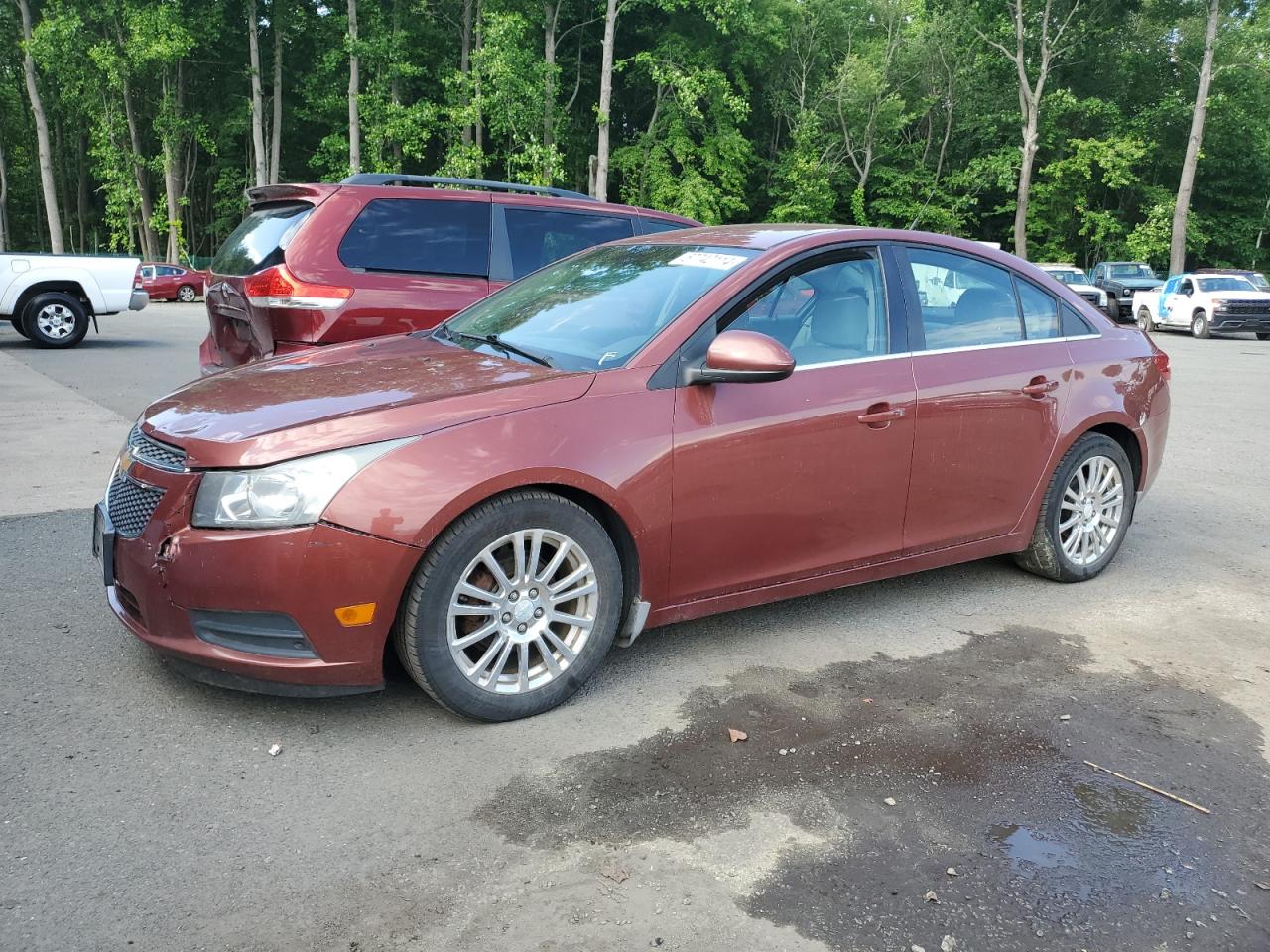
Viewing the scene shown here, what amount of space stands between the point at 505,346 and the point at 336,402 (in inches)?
36.0

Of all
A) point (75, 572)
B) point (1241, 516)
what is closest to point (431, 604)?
point (75, 572)

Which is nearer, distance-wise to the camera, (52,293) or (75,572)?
(75,572)

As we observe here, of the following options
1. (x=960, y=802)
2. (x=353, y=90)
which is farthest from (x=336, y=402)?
(x=353, y=90)

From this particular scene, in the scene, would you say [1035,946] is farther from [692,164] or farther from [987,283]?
[692,164]

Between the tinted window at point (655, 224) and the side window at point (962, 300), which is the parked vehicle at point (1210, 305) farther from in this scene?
the side window at point (962, 300)

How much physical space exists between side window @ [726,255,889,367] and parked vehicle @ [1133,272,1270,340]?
980 inches

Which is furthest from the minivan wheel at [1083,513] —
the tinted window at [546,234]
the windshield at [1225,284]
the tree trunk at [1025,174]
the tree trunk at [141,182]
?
the tree trunk at [141,182]

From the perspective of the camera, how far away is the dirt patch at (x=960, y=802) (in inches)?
99.7

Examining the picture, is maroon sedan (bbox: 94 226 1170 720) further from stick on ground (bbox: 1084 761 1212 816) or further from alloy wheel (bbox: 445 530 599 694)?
stick on ground (bbox: 1084 761 1212 816)

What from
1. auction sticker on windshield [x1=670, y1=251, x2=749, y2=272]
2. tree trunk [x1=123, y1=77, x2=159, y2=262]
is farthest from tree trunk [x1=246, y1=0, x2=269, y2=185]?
auction sticker on windshield [x1=670, y1=251, x2=749, y2=272]

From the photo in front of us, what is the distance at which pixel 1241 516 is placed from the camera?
6613 mm

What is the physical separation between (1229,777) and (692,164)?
39110mm

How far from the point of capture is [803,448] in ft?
13.0

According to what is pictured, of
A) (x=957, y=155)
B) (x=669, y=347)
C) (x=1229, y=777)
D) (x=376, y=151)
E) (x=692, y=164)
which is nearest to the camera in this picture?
(x=1229, y=777)
